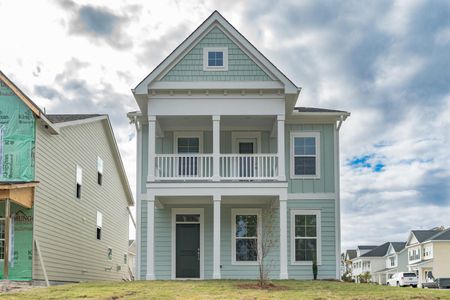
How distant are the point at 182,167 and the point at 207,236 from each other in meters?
2.84

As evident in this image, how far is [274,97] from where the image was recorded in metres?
19.9

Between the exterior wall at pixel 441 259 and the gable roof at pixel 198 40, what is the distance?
44062mm

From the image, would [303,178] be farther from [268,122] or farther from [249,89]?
[249,89]

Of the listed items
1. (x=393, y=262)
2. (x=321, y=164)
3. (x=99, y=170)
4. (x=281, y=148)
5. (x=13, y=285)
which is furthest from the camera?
(x=393, y=262)

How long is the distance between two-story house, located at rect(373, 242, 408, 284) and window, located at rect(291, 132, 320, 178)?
50254 mm

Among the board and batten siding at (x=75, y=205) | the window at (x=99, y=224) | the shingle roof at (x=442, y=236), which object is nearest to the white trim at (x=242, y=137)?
the board and batten siding at (x=75, y=205)

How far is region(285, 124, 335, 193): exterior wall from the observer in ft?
70.8

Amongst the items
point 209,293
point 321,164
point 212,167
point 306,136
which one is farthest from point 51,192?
point 321,164

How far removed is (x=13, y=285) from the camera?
57.4ft

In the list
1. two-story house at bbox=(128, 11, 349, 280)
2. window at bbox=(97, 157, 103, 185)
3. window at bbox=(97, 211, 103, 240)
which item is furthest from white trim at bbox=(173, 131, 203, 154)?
window at bbox=(97, 211, 103, 240)

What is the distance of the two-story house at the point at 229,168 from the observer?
1950cm

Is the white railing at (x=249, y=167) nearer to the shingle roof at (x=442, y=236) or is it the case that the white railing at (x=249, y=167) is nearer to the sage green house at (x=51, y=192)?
the sage green house at (x=51, y=192)

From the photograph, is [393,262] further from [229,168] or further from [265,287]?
[265,287]

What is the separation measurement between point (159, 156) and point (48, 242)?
464 cm
